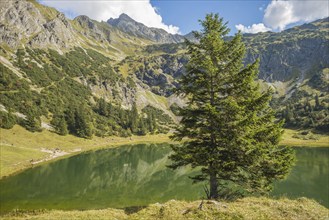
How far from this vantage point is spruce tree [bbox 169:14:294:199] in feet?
67.6

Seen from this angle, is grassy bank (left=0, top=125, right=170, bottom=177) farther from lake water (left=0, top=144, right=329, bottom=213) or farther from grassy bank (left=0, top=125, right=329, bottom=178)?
lake water (left=0, top=144, right=329, bottom=213)

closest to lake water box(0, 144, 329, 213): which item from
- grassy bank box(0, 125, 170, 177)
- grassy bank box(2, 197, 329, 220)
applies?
grassy bank box(0, 125, 170, 177)

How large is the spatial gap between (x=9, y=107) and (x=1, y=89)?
17.0 metres

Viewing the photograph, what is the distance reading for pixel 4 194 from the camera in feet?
174

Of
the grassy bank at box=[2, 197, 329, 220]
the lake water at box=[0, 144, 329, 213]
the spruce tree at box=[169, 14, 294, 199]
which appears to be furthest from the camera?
Answer: the lake water at box=[0, 144, 329, 213]

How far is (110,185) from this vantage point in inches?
2473

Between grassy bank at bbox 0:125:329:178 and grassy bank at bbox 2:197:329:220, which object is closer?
grassy bank at bbox 2:197:329:220

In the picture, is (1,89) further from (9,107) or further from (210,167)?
(210,167)

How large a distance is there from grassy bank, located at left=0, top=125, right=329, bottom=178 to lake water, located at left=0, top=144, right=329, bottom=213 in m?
5.71

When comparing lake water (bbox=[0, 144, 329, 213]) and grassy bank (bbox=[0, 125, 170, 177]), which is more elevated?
grassy bank (bbox=[0, 125, 170, 177])

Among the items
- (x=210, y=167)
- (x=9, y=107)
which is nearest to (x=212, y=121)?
(x=210, y=167)

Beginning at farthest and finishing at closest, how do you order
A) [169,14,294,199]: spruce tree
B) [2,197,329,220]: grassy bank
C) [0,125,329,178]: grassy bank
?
[0,125,329,178]: grassy bank
[169,14,294,199]: spruce tree
[2,197,329,220]: grassy bank

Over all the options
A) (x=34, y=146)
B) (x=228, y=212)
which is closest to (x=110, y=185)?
(x=228, y=212)

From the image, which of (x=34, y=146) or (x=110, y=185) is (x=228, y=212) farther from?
(x=34, y=146)
